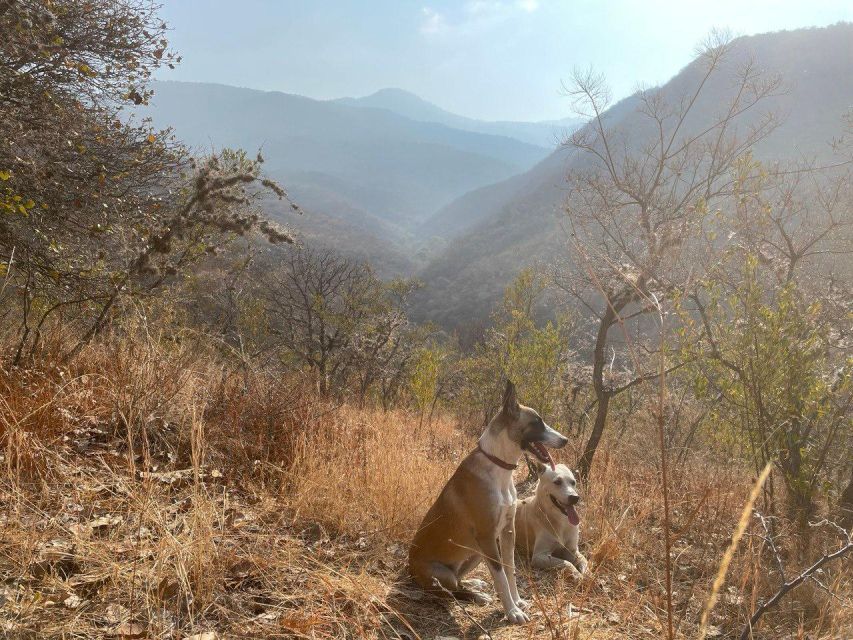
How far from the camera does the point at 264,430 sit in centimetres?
523

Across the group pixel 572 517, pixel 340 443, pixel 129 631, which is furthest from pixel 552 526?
pixel 129 631

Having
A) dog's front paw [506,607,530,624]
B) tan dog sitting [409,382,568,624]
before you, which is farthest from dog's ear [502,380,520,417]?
dog's front paw [506,607,530,624]

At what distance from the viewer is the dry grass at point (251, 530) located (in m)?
A: 2.66

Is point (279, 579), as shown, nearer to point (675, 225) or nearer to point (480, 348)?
point (675, 225)

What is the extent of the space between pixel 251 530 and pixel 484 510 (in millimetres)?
1809

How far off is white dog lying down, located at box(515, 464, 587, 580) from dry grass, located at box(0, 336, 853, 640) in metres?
0.23

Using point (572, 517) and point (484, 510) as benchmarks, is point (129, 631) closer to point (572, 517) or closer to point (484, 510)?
point (484, 510)

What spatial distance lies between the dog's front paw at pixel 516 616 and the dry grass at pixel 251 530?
0.20ft

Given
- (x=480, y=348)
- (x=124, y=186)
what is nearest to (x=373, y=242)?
(x=480, y=348)

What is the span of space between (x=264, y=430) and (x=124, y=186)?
11.6 ft

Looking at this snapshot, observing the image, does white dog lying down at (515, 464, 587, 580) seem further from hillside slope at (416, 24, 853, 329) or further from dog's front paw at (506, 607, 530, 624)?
hillside slope at (416, 24, 853, 329)

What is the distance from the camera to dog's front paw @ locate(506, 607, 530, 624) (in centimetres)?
331

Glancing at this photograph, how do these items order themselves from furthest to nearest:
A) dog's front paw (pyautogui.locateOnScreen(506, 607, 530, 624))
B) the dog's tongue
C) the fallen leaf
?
1. the dog's tongue
2. dog's front paw (pyautogui.locateOnScreen(506, 607, 530, 624))
3. the fallen leaf

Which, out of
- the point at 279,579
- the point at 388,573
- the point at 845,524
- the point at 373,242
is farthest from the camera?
the point at 373,242
